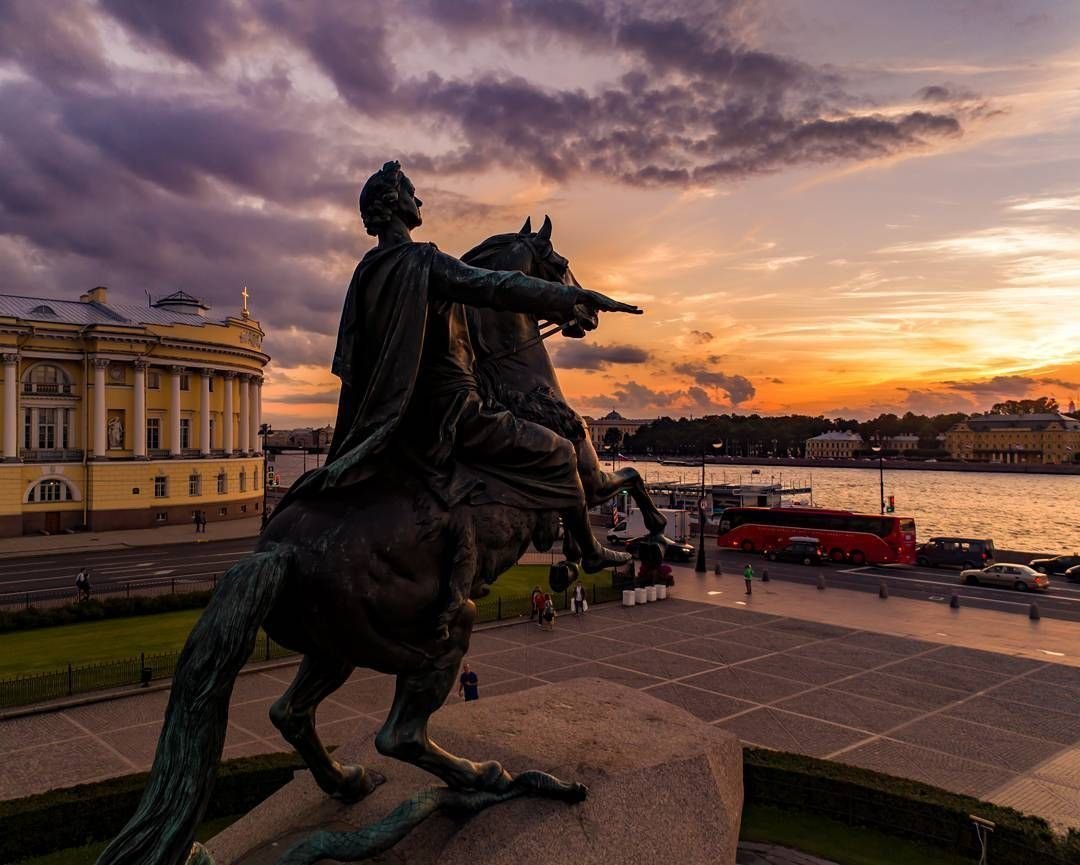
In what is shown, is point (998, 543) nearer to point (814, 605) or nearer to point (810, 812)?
point (814, 605)

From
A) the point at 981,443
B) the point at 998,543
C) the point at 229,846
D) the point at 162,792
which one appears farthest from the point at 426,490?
the point at 981,443

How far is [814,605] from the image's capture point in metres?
28.8

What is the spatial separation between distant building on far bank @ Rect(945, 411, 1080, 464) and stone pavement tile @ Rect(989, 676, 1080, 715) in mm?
187045

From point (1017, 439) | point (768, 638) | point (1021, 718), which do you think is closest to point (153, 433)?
point (768, 638)

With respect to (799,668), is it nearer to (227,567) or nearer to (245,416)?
(227,567)

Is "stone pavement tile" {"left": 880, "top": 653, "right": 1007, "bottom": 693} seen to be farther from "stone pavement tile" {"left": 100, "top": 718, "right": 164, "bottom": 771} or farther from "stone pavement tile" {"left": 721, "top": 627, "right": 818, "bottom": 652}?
"stone pavement tile" {"left": 100, "top": 718, "right": 164, "bottom": 771}

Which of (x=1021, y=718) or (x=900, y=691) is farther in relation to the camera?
(x=900, y=691)

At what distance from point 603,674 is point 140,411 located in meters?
40.9

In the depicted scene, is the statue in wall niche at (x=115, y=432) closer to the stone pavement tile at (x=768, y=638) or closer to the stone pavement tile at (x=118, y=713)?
the stone pavement tile at (x=118, y=713)

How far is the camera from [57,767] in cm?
1313

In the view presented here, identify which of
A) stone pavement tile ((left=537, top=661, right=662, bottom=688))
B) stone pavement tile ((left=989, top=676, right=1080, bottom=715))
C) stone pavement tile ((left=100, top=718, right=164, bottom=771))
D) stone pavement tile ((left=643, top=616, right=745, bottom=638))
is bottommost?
stone pavement tile ((left=989, top=676, right=1080, bottom=715))

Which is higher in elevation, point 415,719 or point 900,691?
point 415,719

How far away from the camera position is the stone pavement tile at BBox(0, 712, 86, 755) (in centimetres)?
1427

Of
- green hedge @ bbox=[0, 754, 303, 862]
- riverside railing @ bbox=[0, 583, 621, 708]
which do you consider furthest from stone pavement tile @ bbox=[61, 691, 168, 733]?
green hedge @ bbox=[0, 754, 303, 862]
